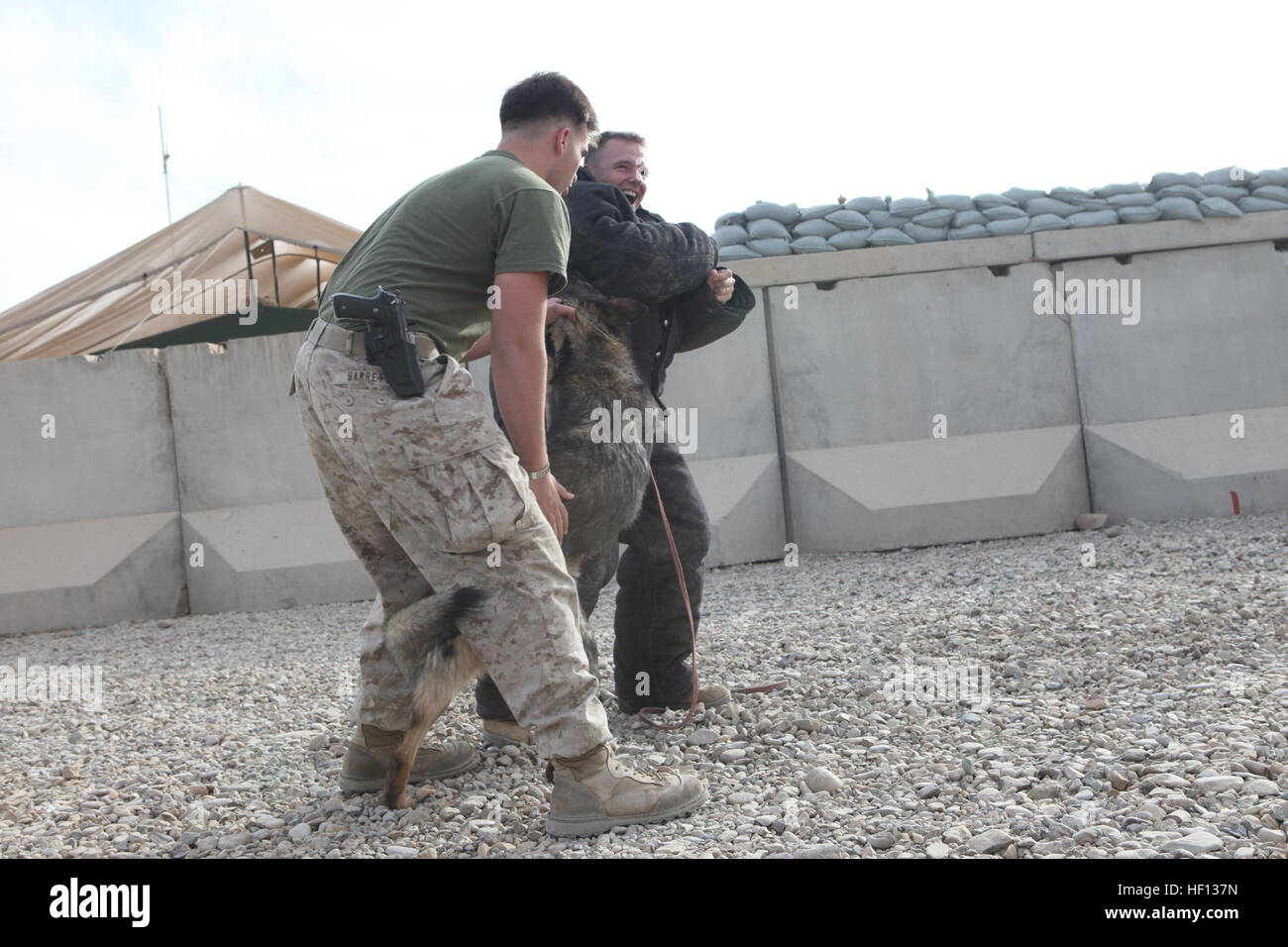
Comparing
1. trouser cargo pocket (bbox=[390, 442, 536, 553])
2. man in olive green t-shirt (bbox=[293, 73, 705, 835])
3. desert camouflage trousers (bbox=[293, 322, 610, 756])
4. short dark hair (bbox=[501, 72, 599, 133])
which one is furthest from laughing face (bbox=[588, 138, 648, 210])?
trouser cargo pocket (bbox=[390, 442, 536, 553])

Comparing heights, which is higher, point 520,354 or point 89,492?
point 520,354

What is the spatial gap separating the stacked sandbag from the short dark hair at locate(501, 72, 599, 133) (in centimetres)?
499

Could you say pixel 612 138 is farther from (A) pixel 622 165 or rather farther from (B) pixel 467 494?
(B) pixel 467 494

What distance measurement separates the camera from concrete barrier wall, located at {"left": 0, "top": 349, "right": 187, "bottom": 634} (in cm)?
698

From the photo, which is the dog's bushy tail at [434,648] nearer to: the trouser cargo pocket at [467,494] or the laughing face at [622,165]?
the trouser cargo pocket at [467,494]

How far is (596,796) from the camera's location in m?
2.42

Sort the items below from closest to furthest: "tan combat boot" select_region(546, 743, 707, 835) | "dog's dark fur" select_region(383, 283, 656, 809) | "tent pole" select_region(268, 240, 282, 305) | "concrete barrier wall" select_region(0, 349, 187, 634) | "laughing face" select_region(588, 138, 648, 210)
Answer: "tan combat boot" select_region(546, 743, 707, 835)
"dog's dark fur" select_region(383, 283, 656, 809)
"laughing face" select_region(588, 138, 648, 210)
"concrete barrier wall" select_region(0, 349, 187, 634)
"tent pole" select_region(268, 240, 282, 305)

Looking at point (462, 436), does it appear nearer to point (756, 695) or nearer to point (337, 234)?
point (756, 695)

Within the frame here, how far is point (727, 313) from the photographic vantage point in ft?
11.1

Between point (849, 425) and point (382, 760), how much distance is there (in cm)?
521

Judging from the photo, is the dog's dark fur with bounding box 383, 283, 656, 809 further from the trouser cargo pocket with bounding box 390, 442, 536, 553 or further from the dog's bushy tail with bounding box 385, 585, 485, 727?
the trouser cargo pocket with bounding box 390, 442, 536, 553

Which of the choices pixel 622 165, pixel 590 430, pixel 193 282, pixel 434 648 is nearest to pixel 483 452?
pixel 434 648
